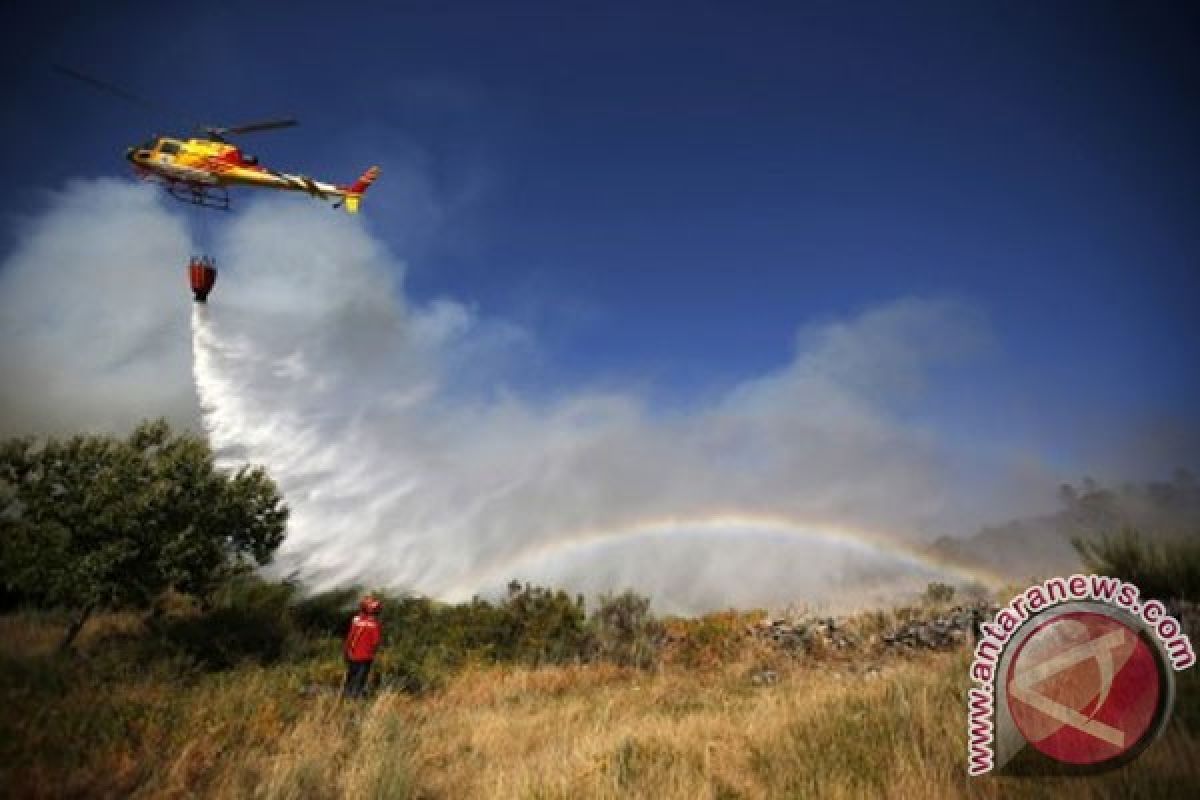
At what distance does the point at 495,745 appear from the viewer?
998 cm

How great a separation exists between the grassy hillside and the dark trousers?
122 centimetres

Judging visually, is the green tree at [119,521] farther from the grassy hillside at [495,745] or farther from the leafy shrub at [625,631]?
the leafy shrub at [625,631]

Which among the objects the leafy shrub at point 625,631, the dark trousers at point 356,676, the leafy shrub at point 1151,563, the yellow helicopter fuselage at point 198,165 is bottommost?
the dark trousers at point 356,676

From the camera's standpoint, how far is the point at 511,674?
1844 centimetres

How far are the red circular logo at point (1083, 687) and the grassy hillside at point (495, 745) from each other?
326mm

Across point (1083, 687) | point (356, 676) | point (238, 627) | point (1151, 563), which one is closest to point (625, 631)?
point (356, 676)

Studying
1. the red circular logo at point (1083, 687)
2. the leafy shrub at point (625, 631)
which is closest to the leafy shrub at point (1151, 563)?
the red circular logo at point (1083, 687)

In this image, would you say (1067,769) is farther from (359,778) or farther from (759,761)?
(359,778)

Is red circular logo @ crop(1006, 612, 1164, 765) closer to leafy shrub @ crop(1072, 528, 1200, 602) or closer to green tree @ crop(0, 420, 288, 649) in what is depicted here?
leafy shrub @ crop(1072, 528, 1200, 602)

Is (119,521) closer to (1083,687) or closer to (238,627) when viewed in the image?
(238,627)

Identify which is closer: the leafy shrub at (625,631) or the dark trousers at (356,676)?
the dark trousers at (356,676)

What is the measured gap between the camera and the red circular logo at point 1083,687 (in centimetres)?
578

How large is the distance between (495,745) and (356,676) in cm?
560

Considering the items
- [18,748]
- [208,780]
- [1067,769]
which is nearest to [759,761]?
[1067,769]
